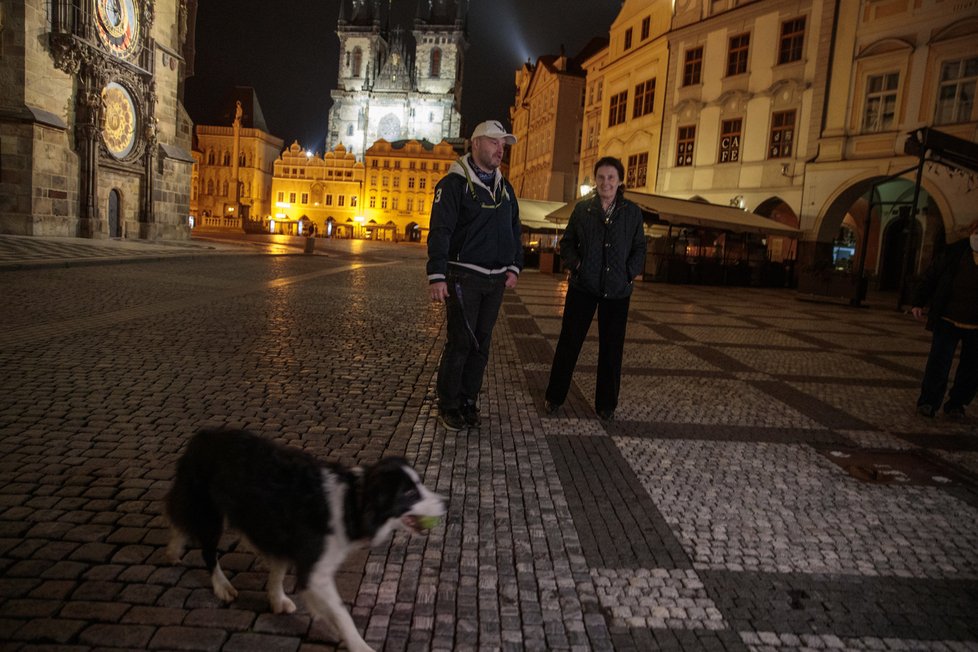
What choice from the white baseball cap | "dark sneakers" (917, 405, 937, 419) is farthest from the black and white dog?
"dark sneakers" (917, 405, 937, 419)

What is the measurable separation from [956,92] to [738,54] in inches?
361

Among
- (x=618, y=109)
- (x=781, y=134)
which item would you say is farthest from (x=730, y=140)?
(x=618, y=109)

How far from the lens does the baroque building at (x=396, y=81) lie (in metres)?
102

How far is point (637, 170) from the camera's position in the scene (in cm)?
3195

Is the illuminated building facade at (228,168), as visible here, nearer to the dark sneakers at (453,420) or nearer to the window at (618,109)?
the window at (618,109)

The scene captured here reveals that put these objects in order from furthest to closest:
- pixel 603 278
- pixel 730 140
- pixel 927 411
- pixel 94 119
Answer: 1. pixel 730 140
2. pixel 94 119
3. pixel 927 411
4. pixel 603 278

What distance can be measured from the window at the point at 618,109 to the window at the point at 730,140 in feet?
26.2

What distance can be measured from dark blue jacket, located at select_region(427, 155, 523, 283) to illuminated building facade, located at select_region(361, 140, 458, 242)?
8815 cm

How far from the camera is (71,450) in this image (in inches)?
133

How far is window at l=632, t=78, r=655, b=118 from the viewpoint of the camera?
3125 centimetres

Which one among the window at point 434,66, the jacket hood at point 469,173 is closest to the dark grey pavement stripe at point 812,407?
the jacket hood at point 469,173

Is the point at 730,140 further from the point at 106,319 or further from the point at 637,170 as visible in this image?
the point at 106,319

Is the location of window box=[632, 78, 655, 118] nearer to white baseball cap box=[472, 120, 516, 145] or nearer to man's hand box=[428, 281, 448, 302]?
white baseball cap box=[472, 120, 516, 145]

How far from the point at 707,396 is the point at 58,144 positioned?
24.5 metres
